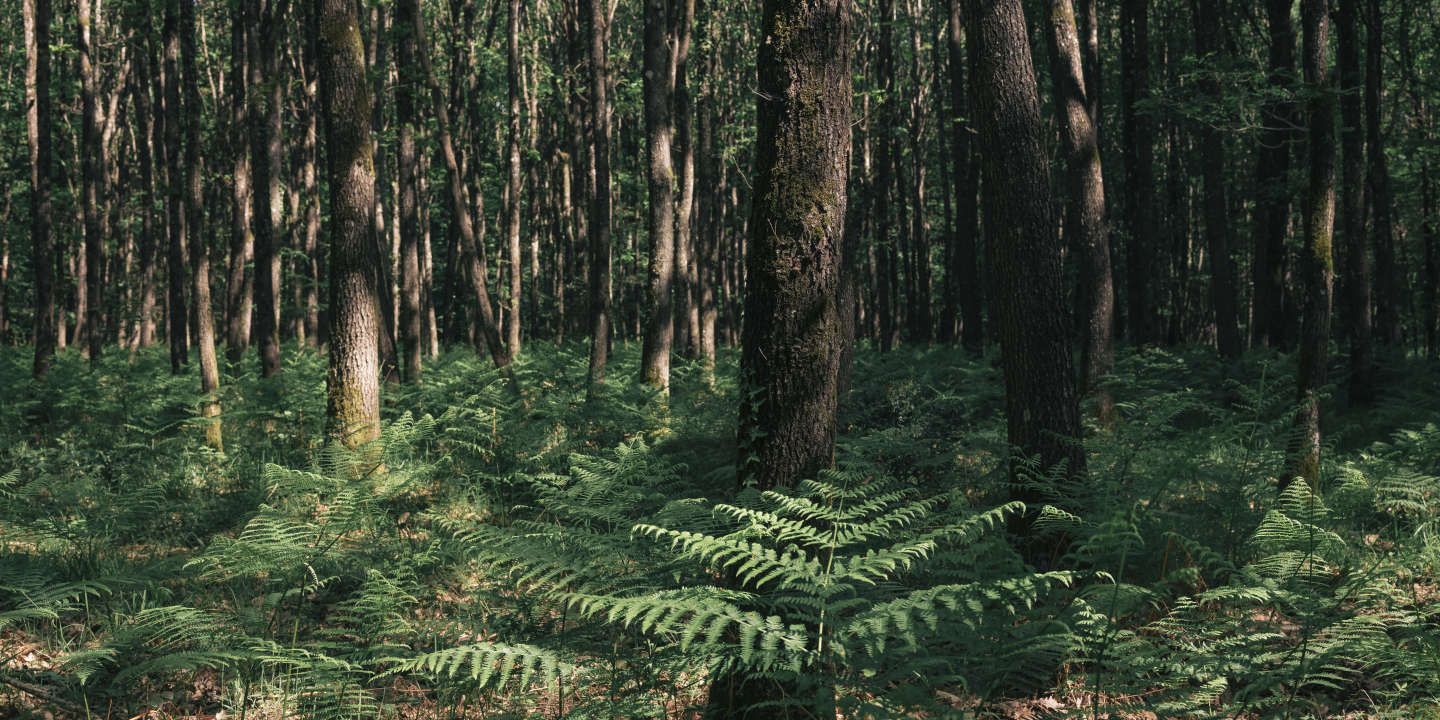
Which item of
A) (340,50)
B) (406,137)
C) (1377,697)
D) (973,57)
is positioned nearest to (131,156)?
(406,137)

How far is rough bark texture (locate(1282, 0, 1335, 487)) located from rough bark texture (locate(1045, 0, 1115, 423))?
8.47 feet

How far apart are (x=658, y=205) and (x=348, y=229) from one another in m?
4.90

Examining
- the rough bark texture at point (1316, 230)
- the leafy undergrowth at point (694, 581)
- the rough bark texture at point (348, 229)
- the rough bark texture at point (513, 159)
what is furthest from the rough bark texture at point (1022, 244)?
the rough bark texture at point (513, 159)

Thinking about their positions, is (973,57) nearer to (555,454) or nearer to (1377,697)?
(1377,697)

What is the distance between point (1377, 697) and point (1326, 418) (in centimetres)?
1103

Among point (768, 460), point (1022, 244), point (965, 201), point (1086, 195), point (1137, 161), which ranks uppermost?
point (1137, 161)

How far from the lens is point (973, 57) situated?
584 centimetres

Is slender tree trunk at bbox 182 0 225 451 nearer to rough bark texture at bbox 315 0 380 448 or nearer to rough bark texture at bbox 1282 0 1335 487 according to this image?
rough bark texture at bbox 315 0 380 448

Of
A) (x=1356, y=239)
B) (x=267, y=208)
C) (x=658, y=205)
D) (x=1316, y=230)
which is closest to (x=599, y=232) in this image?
(x=658, y=205)

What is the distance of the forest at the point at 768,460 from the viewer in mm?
3314

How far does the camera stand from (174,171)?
15938mm

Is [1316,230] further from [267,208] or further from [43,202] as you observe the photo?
[43,202]

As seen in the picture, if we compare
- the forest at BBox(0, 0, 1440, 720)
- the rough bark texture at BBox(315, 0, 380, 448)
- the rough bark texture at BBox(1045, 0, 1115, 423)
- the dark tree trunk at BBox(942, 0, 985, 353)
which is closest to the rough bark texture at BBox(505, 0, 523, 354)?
the forest at BBox(0, 0, 1440, 720)

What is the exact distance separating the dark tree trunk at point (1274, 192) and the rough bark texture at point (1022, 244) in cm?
889
